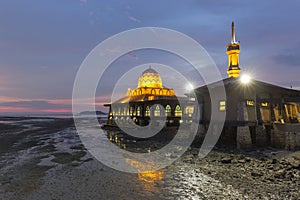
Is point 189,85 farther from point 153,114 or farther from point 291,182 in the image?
point 291,182

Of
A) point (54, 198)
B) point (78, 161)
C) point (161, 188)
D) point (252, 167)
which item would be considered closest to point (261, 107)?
point (252, 167)

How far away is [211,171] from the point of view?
14.3 meters

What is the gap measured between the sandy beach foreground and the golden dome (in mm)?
38164

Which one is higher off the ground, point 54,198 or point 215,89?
point 215,89

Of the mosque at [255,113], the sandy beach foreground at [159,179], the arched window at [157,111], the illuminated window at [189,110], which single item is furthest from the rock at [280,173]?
the illuminated window at [189,110]

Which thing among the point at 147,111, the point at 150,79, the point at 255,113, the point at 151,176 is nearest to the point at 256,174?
the point at 151,176

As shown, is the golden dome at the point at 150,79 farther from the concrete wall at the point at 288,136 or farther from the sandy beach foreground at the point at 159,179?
the sandy beach foreground at the point at 159,179

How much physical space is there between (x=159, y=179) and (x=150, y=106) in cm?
3145

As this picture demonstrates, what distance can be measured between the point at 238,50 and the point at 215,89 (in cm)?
1371

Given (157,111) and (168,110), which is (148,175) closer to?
(157,111)

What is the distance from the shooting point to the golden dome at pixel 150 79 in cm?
5525

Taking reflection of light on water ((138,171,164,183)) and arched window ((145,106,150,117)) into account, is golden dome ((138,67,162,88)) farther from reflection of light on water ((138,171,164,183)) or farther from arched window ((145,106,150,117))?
reflection of light on water ((138,171,164,183))

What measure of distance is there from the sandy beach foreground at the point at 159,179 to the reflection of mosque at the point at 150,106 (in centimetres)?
2536

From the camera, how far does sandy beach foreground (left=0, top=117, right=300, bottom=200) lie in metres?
10.3
